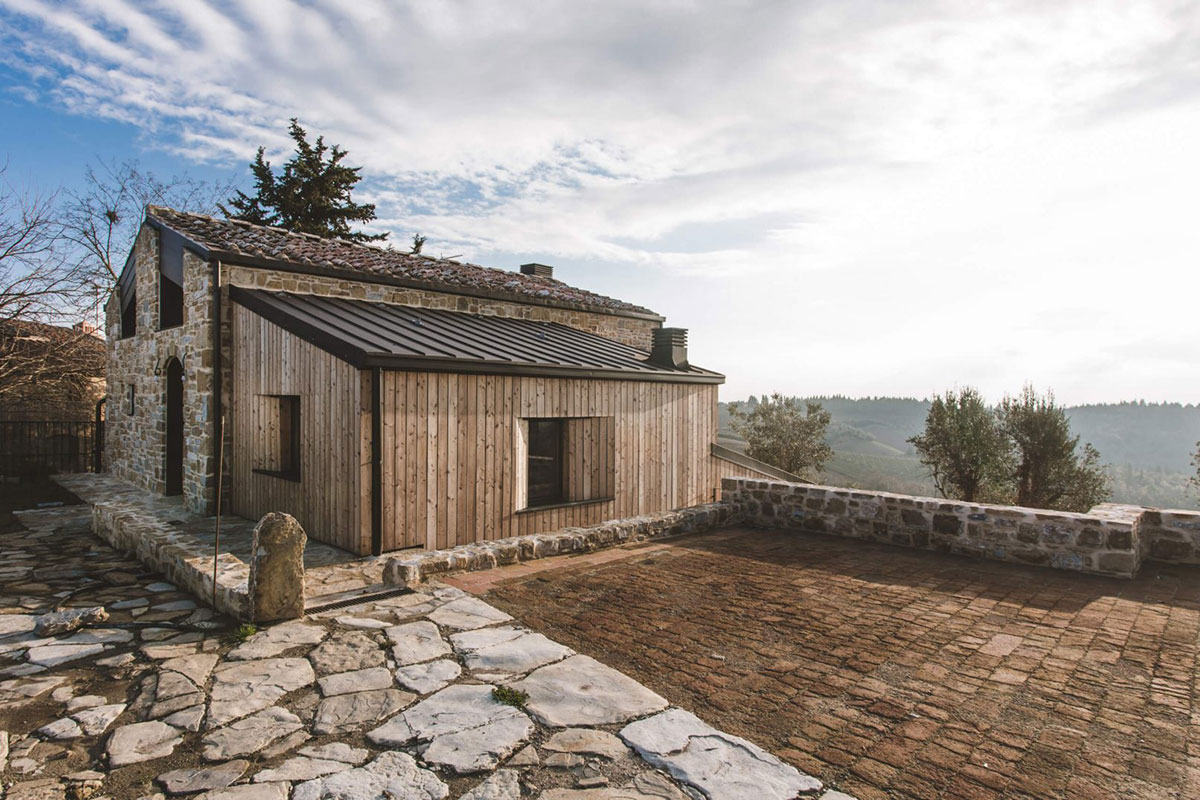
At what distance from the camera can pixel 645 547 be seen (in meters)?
7.82

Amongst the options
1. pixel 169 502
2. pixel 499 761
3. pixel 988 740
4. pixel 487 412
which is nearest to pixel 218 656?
pixel 499 761

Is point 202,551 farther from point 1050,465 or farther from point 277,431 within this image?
point 1050,465

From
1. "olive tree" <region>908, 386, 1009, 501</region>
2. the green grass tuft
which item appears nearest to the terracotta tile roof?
the green grass tuft

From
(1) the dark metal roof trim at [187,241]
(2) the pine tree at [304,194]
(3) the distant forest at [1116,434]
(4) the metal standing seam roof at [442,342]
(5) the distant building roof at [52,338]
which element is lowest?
(3) the distant forest at [1116,434]

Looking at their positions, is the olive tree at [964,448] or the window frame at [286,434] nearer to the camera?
the window frame at [286,434]

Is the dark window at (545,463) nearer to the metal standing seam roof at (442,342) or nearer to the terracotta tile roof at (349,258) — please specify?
the metal standing seam roof at (442,342)

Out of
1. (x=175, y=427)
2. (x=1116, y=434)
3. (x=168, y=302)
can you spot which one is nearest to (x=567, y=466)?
(x=175, y=427)

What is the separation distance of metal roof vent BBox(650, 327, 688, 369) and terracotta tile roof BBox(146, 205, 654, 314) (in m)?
2.77

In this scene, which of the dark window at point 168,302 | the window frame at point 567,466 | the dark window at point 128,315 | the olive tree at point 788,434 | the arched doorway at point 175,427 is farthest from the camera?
the olive tree at point 788,434

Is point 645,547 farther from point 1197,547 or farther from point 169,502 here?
point 169,502

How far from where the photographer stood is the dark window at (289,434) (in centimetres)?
865

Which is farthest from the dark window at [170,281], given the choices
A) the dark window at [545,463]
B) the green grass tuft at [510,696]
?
the green grass tuft at [510,696]

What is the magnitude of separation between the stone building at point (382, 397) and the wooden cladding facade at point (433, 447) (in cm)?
2

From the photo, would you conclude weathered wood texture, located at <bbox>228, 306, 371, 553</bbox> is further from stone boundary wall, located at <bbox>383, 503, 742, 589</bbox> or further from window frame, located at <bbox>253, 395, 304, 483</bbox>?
stone boundary wall, located at <bbox>383, 503, 742, 589</bbox>
